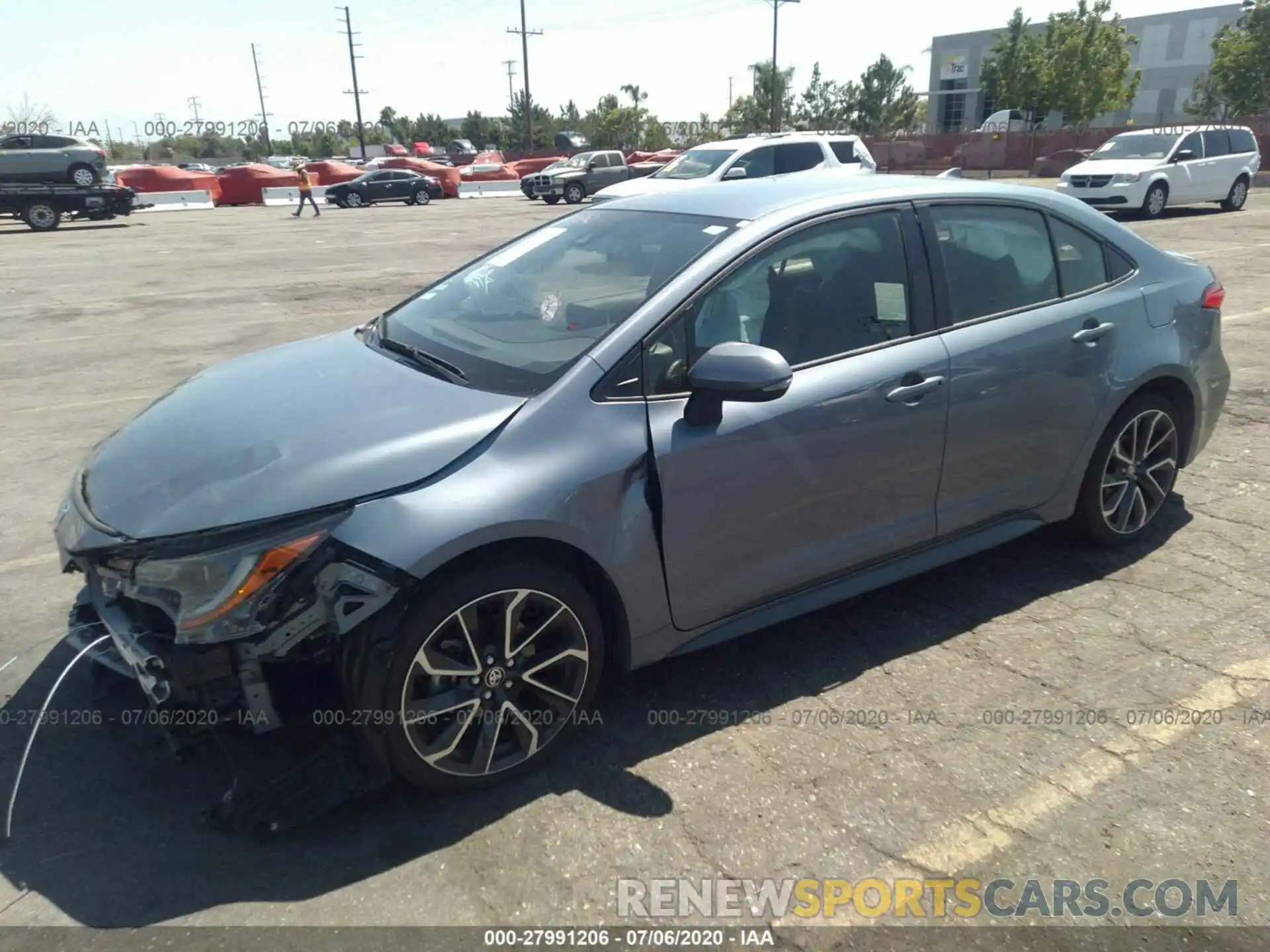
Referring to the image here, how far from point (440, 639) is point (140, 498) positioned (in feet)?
3.10

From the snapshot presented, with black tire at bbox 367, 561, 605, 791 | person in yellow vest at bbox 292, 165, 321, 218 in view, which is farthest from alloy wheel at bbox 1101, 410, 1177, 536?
person in yellow vest at bbox 292, 165, 321, 218

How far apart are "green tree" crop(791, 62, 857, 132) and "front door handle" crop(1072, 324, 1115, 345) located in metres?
78.9

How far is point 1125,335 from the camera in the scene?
4020 millimetres

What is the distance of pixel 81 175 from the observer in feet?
80.0

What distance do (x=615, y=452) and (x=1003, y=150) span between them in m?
45.3

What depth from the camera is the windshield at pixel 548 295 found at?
3.07 meters

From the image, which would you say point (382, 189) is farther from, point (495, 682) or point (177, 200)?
point (495, 682)

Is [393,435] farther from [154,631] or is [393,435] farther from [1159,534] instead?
[1159,534]

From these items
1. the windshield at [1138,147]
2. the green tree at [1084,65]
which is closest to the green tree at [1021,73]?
the green tree at [1084,65]

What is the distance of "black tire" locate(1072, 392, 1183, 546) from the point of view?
4102 mm

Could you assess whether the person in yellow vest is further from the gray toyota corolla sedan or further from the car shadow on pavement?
the car shadow on pavement

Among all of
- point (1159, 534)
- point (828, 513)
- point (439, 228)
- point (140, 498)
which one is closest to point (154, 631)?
point (140, 498)

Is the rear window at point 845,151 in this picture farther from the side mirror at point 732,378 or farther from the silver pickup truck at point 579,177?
the side mirror at point 732,378

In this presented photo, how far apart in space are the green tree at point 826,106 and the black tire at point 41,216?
211ft
